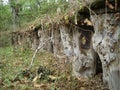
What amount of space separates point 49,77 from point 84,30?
1638mm

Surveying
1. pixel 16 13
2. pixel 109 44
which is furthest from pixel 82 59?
pixel 16 13

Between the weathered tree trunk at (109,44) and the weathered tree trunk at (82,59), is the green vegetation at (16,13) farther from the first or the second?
the weathered tree trunk at (109,44)

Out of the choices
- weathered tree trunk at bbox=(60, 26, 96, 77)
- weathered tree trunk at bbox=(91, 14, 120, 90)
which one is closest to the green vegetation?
weathered tree trunk at bbox=(60, 26, 96, 77)

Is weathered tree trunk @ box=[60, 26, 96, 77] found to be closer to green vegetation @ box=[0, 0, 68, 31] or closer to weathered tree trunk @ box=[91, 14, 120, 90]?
weathered tree trunk @ box=[91, 14, 120, 90]

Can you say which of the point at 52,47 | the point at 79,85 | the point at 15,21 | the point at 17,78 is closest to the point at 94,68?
the point at 79,85

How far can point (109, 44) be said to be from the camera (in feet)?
14.6

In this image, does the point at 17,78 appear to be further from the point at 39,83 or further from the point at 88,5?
the point at 88,5

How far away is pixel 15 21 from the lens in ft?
64.1

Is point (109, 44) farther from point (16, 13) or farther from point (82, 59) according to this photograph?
point (16, 13)

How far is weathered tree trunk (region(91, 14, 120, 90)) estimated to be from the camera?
430 cm

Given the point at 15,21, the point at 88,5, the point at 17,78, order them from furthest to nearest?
1. the point at 15,21
2. the point at 17,78
3. the point at 88,5

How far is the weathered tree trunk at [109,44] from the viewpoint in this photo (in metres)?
4.30

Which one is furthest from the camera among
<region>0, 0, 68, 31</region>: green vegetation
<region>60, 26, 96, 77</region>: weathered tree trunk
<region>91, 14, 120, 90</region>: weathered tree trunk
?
<region>0, 0, 68, 31</region>: green vegetation

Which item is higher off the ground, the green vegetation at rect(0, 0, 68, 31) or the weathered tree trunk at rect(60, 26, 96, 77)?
the green vegetation at rect(0, 0, 68, 31)
